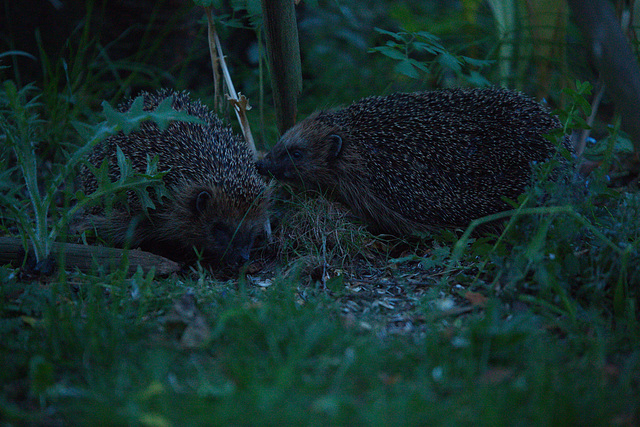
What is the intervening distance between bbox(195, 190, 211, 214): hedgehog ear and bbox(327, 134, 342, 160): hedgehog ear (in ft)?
4.04

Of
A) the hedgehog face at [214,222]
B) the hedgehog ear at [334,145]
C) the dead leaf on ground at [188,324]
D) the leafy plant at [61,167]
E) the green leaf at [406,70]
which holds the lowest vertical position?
the hedgehog face at [214,222]

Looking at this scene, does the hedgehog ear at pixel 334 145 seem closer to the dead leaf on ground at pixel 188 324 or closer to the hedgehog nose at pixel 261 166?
A: the hedgehog nose at pixel 261 166

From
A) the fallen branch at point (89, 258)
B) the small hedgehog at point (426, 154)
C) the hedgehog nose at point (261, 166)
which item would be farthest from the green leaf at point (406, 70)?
the fallen branch at point (89, 258)

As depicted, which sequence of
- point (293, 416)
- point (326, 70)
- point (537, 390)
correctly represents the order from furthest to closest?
point (326, 70), point (537, 390), point (293, 416)

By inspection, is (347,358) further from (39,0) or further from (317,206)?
(39,0)

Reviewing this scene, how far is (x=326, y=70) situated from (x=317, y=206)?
14.1ft

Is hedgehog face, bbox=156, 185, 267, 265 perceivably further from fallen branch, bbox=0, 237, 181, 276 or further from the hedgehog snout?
fallen branch, bbox=0, 237, 181, 276

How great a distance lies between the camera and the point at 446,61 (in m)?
4.30

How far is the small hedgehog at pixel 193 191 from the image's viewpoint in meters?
4.54

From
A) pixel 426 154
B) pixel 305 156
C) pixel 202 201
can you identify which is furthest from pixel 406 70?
pixel 202 201

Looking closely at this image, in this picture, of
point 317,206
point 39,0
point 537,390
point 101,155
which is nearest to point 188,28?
point 39,0

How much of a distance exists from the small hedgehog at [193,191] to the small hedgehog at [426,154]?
0.50m

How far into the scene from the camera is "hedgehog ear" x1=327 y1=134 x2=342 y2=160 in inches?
198

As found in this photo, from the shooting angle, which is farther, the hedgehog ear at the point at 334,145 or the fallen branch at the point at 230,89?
the hedgehog ear at the point at 334,145
